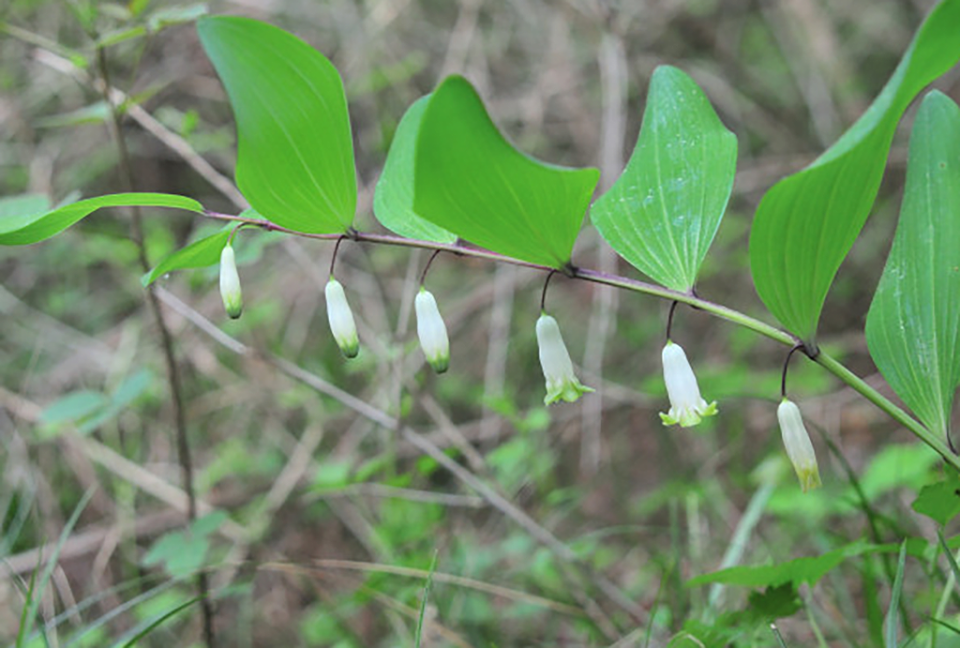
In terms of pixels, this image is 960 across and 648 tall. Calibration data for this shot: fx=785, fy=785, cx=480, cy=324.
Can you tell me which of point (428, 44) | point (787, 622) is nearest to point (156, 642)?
point (787, 622)

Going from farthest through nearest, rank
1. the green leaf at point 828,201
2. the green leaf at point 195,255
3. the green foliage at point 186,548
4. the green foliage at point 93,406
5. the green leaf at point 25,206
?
1. the green foliage at point 93,406
2. the green foliage at point 186,548
3. the green leaf at point 25,206
4. the green leaf at point 195,255
5. the green leaf at point 828,201

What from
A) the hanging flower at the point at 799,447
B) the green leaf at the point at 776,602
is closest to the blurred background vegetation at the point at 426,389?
the green leaf at the point at 776,602

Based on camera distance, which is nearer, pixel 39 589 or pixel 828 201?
pixel 828 201

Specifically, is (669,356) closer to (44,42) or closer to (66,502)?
(44,42)

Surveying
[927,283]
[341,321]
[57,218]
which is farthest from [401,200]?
[927,283]

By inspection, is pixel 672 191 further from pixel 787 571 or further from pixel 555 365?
pixel 787 571

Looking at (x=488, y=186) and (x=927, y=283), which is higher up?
(x=488, y=186)

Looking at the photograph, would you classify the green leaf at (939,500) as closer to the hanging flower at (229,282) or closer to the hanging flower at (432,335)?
the hanging flower at (432,335)

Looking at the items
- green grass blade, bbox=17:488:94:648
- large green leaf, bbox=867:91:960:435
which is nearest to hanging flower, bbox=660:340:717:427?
large green leaf, bbox=867:91:960:435
